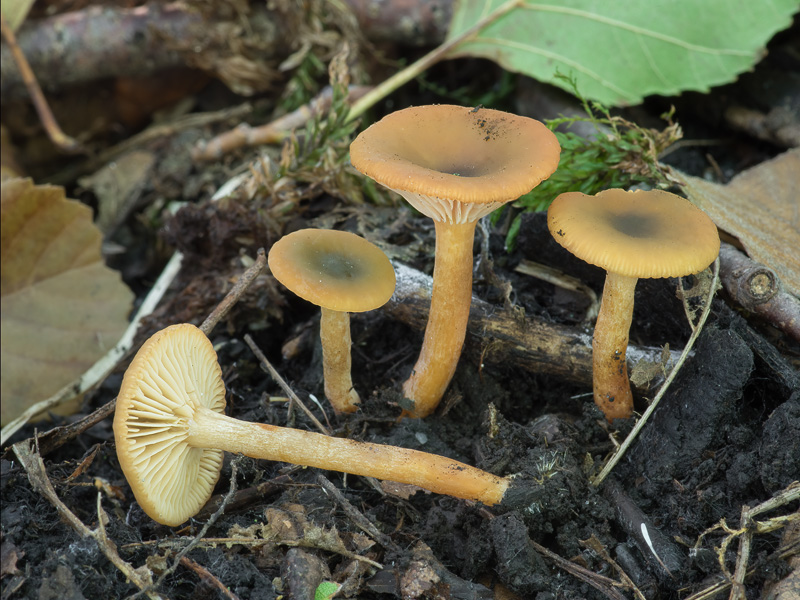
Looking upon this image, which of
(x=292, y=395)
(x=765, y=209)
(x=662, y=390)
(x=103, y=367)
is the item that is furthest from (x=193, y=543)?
(x=765, y=209)

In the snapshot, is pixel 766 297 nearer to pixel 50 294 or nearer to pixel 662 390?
pixel 662 390

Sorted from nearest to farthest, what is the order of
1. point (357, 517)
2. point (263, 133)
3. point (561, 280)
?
1. point (357, 517)
2. point (561, 280)
3. point (263, 133)

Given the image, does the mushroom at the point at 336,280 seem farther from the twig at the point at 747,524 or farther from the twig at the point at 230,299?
the twig at the point at 747,524

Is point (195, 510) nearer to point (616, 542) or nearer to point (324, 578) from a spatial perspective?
point (324, 578)

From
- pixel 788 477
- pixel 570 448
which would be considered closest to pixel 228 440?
pixel 570 448

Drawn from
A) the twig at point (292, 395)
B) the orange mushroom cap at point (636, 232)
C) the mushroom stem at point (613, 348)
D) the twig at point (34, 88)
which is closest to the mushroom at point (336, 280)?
the twig at point (292, 395)

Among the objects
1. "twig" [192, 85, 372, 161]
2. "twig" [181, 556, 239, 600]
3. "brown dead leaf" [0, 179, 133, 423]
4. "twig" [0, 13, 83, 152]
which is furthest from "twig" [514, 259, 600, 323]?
"twig" [0, 13, 83, 152]

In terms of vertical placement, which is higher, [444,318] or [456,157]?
[456,157]
